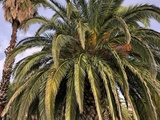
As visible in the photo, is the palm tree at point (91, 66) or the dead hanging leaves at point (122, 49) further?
the dead hanging leaves at point (122, 49)

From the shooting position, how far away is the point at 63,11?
1448 cm

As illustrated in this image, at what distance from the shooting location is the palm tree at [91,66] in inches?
472

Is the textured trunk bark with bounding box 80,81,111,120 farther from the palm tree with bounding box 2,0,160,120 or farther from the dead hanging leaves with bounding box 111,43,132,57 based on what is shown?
the dead hanging leaves with bounding box 111,43,132,57

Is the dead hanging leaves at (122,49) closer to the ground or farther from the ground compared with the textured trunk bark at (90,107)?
farther from the ground

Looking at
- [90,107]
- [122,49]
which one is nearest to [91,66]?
[122,49]

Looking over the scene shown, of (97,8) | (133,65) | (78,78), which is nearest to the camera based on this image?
(78,78)

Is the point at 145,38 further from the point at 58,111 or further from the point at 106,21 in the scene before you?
the point at 58,111

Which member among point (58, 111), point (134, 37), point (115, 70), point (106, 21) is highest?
point (106, 21)

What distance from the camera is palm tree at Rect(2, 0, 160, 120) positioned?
12.0 metres

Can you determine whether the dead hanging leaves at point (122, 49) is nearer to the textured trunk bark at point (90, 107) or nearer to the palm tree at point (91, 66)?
the palm tree at point (91, 66)

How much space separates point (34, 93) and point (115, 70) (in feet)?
10.4

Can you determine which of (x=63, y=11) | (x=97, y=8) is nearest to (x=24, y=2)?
(x=63, y=11)

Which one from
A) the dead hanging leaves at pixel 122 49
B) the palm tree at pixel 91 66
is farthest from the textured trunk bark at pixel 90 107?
the dead hanging leaves at pixel 122 49

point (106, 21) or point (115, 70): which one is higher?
point (106, 21)
